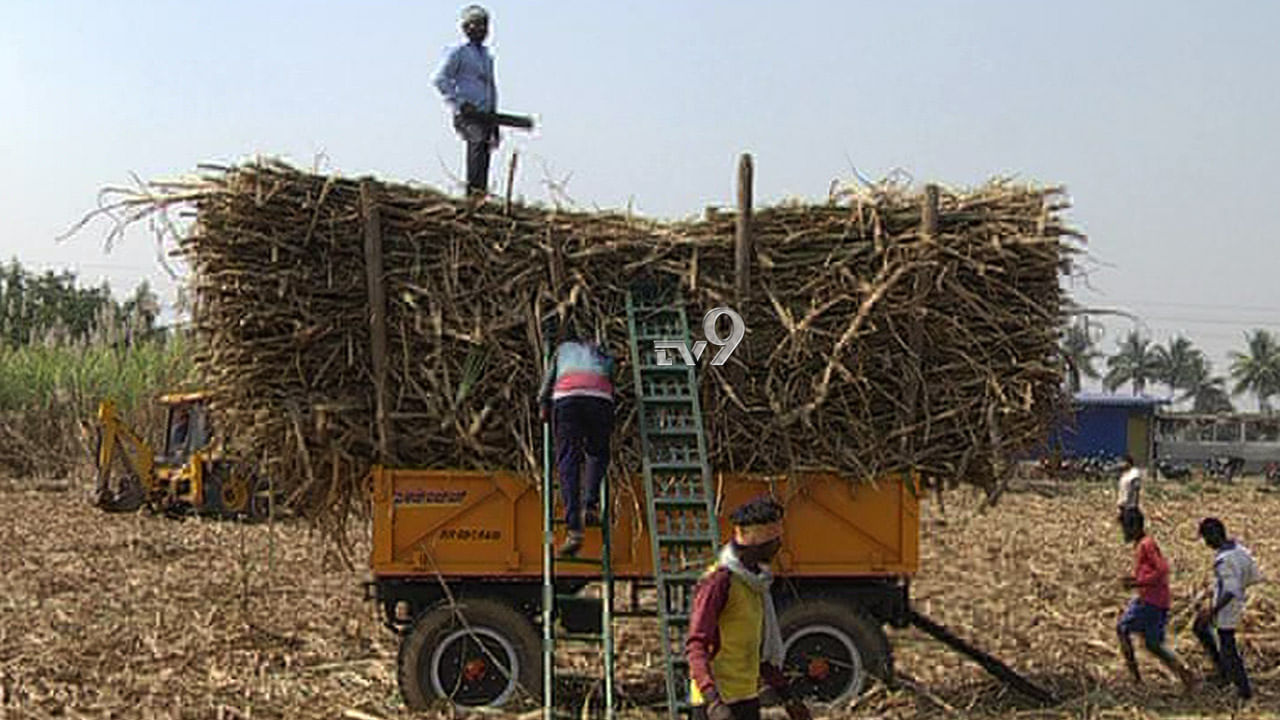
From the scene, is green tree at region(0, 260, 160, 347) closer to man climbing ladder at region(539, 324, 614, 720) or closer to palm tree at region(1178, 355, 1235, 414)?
man climbing ladder at region(539, 324, 614, 720)

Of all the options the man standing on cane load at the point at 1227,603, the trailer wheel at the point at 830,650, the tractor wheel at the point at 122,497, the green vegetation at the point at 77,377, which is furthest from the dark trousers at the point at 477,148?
the green vegetation at the point at 77,377

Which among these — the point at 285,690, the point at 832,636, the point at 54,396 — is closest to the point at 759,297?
the point at 832,636

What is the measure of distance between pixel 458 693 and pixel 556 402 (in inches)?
81.8

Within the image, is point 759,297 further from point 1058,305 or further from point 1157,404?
point 1157,404

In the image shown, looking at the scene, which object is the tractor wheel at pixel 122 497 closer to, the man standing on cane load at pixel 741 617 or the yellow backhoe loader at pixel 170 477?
the yellow backhoe loader at pixel 170 477

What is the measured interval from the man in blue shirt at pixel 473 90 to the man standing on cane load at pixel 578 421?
2.30m

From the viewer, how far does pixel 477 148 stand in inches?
450

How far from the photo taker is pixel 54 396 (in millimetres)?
33500

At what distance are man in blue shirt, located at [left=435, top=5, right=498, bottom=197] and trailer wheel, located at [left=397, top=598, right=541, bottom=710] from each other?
333cm

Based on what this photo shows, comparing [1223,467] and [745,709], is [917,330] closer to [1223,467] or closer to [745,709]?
[745,709]

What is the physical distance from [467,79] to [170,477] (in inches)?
632

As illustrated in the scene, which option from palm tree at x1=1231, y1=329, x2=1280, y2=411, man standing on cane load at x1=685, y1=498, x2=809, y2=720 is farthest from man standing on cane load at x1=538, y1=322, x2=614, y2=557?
palm tree at x1=1231, y1=329, x2=1280, y2=411

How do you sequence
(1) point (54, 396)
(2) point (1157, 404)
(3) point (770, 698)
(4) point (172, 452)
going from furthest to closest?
(2) point (1157, 404), (1) point (54, 396), (4) point (172, 452), (3) point (770, 698)

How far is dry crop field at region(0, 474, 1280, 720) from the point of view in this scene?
10078 millimetres
